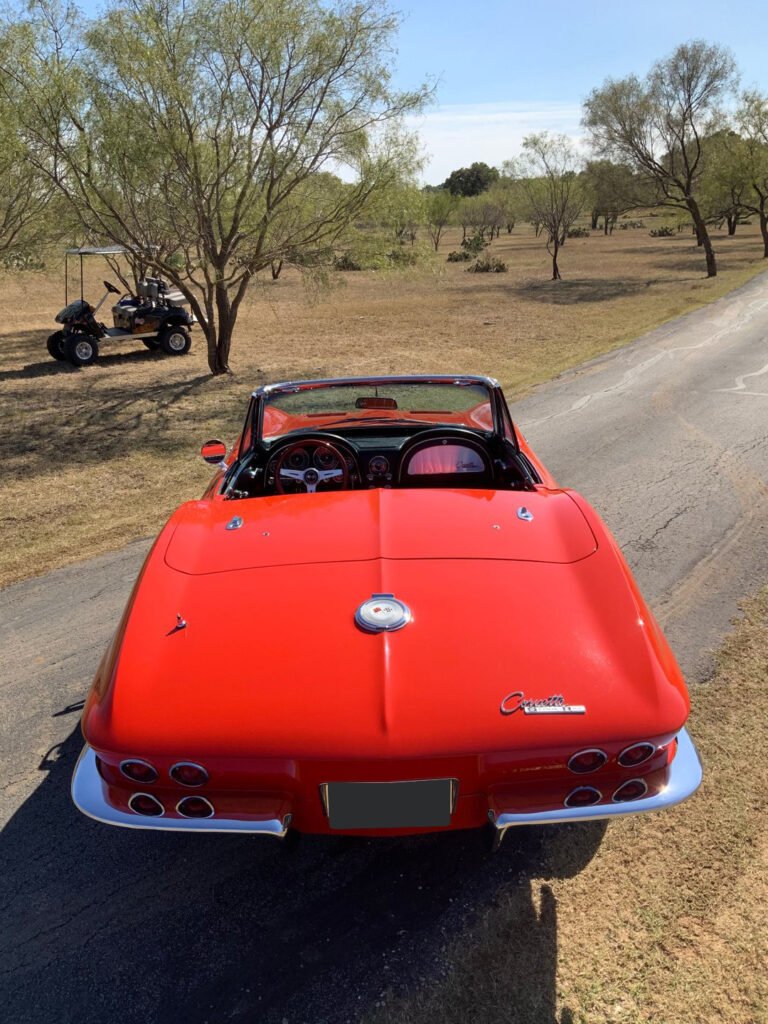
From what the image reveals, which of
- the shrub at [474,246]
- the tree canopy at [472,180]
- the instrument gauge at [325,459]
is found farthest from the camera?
the tree canopy at [472,180]

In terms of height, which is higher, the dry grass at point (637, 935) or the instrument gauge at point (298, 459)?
the instrument gauge at point (298, 459)

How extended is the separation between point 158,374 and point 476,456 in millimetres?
12021

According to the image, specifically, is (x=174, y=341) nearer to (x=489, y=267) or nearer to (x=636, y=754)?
(x=636, y=754)

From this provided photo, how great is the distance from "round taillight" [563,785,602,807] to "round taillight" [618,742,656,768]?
13 centimetres

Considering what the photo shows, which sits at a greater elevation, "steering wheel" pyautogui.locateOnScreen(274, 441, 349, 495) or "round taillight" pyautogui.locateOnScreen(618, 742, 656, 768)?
"steering wheel" pyautogui.locateOnScreen(274, 441, 349, 495)

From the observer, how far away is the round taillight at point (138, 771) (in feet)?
7.18

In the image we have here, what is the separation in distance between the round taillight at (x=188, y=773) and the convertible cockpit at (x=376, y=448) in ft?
5.65

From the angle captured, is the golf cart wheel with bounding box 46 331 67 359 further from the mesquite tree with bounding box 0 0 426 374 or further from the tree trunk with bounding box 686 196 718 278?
the tree trunk with bounding box 686 196 718 278

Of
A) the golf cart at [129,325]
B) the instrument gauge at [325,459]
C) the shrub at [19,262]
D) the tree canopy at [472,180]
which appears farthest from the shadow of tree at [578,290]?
the tree canopy at [472,180]

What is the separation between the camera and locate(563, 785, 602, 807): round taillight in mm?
2223

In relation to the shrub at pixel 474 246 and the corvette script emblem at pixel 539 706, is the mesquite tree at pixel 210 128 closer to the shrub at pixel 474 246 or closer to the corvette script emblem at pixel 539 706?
the corvette script emblem at pixel 539 706

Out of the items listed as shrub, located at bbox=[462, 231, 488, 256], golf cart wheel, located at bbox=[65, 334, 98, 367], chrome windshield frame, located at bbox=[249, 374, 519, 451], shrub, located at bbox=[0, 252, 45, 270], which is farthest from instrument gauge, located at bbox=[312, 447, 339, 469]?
shrub, located at bbox=[462, 231, 488, 256]

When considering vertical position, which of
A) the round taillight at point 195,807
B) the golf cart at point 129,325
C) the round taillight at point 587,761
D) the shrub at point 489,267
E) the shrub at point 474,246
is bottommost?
the round taillight at point 195,807

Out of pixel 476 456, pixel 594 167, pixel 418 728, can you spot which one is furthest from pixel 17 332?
pixel 594 167
